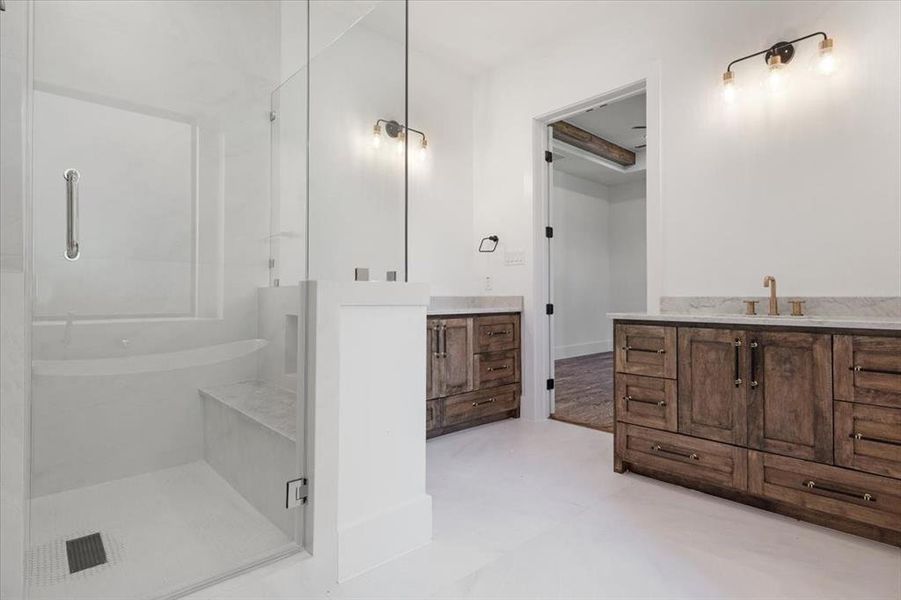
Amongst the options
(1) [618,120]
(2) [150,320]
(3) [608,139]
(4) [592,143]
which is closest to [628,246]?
(3) [608,139]

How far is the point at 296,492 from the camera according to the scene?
4.72 feet

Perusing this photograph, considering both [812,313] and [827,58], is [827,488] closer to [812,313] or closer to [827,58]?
[812,313]

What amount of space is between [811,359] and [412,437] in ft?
5.22

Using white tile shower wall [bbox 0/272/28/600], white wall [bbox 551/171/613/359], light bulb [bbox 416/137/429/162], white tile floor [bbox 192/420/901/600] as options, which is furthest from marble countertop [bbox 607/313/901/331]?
white wall [bbox 551/171/613/359]

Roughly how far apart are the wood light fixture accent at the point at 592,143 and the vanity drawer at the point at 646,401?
10.1 ft

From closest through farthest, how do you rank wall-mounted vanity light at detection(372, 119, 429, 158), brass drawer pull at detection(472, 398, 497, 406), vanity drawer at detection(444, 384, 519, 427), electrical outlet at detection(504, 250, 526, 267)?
1. wall-mounted vanity light at detection(372, 119, 429, 158)
2. vanity drawer at detection(444, 384, 519, 427)
3. brass drawer pull at detection(472, 398, 497, 406)
4. electrical outlet at detection(504, 250, 526, 267)

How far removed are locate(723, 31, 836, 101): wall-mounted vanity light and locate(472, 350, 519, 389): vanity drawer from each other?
2.13 metres

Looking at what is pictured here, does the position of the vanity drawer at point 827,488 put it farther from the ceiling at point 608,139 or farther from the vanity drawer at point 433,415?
the ceiling at point 608,139

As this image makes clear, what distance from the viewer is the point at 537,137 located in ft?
11.7

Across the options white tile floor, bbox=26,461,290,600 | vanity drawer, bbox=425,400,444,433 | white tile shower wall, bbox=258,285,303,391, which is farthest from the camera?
vanity drawer, bbox=425,400,444,433

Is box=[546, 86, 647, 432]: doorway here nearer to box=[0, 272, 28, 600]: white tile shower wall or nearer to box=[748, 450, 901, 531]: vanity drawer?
box=[748, 450, 901, 531]: vanity drawer

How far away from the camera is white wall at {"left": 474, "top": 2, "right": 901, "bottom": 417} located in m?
2.06

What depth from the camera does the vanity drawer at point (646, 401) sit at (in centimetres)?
218

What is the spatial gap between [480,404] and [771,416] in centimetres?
181
